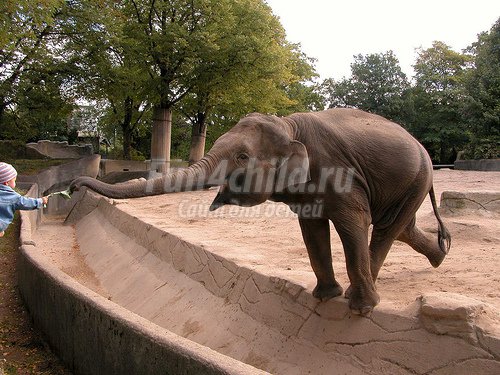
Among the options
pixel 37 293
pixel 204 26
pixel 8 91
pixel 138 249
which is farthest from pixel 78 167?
pixel 37 293

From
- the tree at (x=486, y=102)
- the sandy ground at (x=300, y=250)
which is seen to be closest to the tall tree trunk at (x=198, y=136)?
the sandy ground at (x=300, y=250)

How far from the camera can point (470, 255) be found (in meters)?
6.24

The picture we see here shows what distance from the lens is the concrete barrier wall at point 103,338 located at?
139 inches

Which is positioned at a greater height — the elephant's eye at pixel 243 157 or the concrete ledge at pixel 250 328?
the elephant's eye at pixel 243 157

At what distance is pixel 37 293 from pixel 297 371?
3.50 metres

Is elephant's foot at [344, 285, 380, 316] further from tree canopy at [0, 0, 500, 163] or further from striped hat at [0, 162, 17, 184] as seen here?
tree canopy at [0, 0, 500, 163]

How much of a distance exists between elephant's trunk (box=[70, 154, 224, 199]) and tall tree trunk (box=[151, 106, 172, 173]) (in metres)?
18.2

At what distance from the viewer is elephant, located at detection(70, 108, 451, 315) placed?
4.23 metres

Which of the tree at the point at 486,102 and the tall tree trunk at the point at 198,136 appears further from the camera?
the tall tree trunk at the point at 198,136

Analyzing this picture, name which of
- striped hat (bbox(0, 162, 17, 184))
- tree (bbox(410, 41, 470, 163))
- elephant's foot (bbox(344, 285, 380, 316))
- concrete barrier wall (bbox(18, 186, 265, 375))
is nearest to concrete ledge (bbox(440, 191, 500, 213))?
elephant's foot (bbox(344, 285, 380, 316))

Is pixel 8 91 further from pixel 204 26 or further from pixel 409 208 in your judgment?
pixel 409 208

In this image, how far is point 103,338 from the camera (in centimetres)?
450

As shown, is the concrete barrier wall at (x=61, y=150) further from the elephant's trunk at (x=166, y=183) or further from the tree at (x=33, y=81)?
the elephant's trunk at (x=166, y=183)

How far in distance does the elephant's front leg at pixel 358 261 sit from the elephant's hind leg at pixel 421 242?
3.61ft
